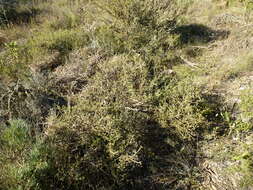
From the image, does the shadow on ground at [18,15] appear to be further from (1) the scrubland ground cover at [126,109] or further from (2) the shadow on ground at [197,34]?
(2) the shadow on ground at [197,34]

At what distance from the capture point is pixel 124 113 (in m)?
2.45

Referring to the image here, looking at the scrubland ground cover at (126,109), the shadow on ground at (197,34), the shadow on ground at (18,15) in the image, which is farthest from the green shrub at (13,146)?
the shadow on ground at (18,15)

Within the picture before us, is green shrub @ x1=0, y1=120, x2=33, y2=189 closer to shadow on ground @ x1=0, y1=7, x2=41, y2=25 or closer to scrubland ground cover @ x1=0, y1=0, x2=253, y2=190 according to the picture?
scrubland ground cover @ x1=0, y1=0, x2=253, y2=190

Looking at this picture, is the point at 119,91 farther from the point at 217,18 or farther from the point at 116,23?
the point at 217,18

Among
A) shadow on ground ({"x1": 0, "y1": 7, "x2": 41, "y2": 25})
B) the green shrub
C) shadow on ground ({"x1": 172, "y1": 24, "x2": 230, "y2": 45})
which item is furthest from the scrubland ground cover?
shadow on ground ({"x1": 0, "y1": 7, "x2": 41, "y2": 25})

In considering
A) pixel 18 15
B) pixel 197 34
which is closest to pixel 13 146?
pixel 197 34

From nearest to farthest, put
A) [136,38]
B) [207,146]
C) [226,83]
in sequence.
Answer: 1. [207,146]
2. [226,83]
3. [136,38]

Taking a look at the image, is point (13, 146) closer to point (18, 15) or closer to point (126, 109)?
point (126, 109)

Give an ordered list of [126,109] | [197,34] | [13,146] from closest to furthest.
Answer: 1. [13,146]
2. [126,109]
3. [197,34]

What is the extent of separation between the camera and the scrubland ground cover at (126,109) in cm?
211

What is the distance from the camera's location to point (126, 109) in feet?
8.34

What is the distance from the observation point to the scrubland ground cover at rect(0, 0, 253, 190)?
2113 mm

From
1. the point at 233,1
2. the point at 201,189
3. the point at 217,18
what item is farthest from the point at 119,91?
the point at 233,1

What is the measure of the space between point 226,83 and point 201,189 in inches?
73.5
